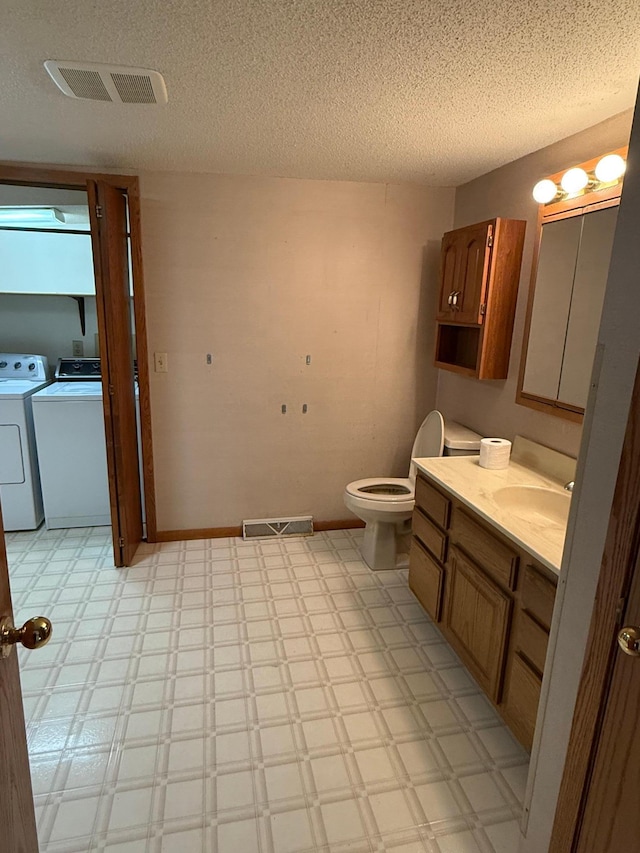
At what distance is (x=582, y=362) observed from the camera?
1.99 meters

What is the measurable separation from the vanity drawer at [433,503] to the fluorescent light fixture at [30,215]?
3012 millimetres

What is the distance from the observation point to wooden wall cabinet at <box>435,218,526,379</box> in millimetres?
2346

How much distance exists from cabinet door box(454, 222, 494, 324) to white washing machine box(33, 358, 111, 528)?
7.57ft

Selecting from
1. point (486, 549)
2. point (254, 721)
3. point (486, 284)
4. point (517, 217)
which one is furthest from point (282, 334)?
point (254, 721)

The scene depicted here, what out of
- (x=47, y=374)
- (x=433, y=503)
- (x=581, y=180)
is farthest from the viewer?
(x=47, y=374)

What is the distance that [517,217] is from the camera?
7.93ft

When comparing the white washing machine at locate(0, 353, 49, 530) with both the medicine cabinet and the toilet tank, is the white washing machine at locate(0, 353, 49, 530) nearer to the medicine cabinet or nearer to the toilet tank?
the toilet tank

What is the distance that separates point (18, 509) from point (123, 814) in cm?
234

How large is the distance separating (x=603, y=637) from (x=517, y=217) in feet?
6.95

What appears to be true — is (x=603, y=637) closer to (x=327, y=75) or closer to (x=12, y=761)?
(x=12, y=761)

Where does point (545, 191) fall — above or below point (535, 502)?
above

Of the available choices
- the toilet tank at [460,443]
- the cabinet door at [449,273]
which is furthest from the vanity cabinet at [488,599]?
the cabinet door at [449,273]

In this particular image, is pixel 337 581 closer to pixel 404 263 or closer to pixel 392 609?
pixel 392 609

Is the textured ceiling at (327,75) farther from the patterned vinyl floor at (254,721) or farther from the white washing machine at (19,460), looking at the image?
the patterned vinyl floor at (254,721)
